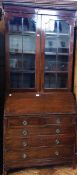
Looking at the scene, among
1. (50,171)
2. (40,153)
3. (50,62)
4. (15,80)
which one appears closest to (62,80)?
(50,62)

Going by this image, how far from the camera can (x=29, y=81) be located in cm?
302

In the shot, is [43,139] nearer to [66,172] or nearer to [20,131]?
[20,131]

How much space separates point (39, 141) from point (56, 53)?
1061 millimetres

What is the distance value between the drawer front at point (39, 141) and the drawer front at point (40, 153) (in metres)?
0.05

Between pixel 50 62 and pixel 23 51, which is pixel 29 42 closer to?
pixel 23 51

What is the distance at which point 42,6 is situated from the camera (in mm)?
2812

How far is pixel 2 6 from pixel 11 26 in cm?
24

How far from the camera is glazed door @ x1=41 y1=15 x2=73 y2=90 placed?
2.93 m

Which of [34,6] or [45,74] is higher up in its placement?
[34,6]

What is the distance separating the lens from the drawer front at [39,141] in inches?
112

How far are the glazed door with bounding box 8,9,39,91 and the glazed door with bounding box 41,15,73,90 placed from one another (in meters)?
0.11

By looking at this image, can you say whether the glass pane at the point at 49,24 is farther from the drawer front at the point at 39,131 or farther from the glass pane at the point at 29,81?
the drawer front at the point at 39,131

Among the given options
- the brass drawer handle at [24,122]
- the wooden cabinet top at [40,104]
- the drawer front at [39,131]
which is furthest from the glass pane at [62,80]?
the brass drawer handle at [24,122]

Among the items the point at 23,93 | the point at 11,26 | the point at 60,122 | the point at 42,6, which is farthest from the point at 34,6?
the point at 60,122
